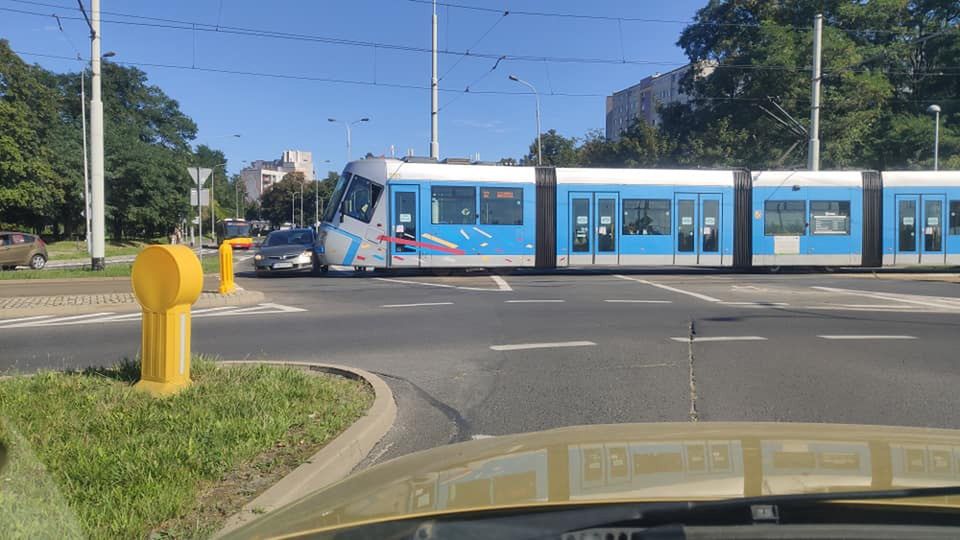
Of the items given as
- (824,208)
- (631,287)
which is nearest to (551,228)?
(631,287)

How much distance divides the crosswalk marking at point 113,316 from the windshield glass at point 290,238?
9.54 meters

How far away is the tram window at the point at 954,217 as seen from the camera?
22141mm

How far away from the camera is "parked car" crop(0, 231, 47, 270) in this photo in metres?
27.9

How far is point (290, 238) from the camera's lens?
2342 centimetres

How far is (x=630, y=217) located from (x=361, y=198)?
7941mm

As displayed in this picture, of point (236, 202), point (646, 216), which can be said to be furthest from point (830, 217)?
point (236, 202)

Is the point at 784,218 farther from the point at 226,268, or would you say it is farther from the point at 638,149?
the point at 638,149

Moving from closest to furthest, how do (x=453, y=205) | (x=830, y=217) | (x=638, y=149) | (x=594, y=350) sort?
(x=594, y=350) → (x=453, y=205) → (x=830, y=217) → (x=638, y=149)

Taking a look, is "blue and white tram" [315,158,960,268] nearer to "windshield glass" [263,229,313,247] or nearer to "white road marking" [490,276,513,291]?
"white road marking" [490,276,513,291]

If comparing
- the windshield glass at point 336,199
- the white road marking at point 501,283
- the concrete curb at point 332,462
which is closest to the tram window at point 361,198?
the windshield glass at point 336,199

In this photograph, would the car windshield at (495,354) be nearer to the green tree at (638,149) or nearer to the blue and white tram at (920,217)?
the blue and white tram at (920,217)

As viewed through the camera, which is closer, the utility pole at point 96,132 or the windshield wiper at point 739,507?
the windshield wiper at point 739,507

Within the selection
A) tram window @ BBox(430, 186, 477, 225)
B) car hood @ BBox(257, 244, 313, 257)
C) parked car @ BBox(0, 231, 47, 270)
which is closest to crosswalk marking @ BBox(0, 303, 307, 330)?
tram window @ BBox(430, 186, 477, 225)

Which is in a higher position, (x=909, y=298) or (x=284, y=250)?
(x=284, y=250)
